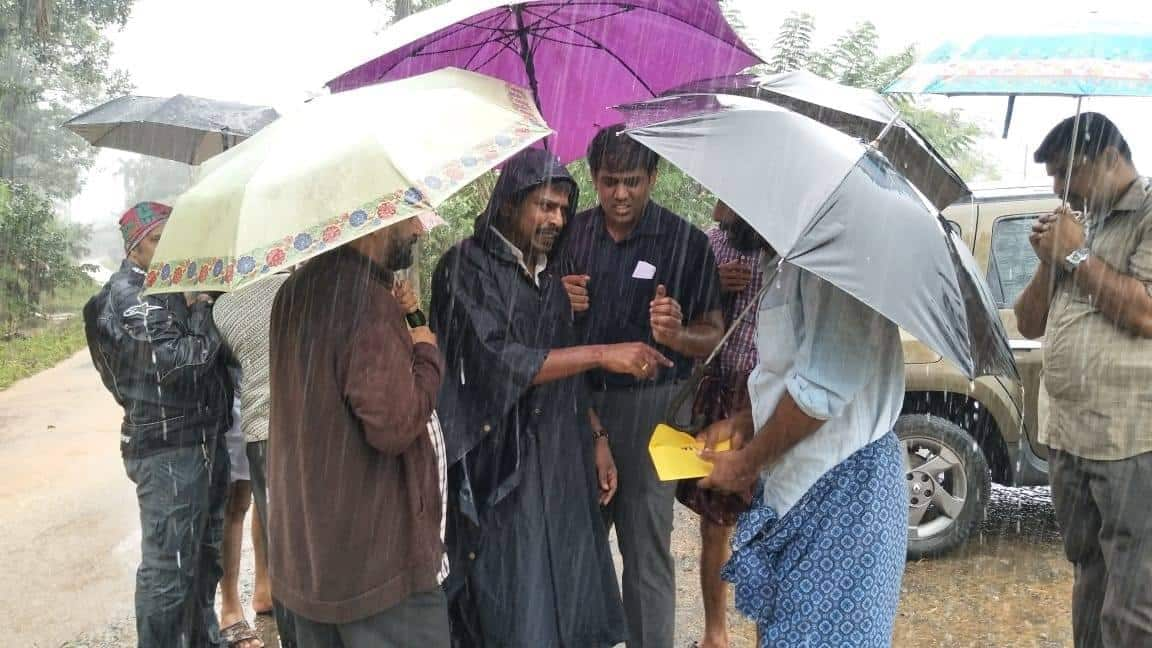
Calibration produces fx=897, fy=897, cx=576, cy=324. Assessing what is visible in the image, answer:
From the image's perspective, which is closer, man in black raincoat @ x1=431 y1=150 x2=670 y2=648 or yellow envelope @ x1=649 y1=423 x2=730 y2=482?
yellow envelope @ x1=649 y1=423 x2=730 y2=482

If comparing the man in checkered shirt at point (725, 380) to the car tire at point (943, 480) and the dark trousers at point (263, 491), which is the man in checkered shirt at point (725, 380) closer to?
the car tire at point (943, 480)

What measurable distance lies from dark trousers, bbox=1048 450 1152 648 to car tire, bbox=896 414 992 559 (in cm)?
156

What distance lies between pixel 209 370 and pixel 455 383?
4.05 feet

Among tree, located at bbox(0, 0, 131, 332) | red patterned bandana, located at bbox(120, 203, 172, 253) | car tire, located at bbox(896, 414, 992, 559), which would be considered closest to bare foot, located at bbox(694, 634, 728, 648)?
car tire, located at bbox(896, 414, 992, 559)

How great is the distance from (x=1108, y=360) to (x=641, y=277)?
1672 mm

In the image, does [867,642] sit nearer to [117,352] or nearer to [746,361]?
[746,361]

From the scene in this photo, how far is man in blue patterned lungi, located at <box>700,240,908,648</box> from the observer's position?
2.39 metres

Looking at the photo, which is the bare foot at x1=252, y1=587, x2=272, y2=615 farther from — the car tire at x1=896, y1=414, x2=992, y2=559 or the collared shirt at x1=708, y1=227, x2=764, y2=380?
the car tire at x1=896, y1=414, x2=992, y2=559

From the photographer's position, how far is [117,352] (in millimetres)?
3432

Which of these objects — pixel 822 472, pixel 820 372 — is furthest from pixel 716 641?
pixel 820 372

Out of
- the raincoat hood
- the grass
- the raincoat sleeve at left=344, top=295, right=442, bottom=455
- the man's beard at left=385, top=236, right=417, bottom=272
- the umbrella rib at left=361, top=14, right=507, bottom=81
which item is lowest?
the grass

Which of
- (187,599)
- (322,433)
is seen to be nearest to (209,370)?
(187,599)

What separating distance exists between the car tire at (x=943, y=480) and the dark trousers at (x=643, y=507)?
2.02 metres

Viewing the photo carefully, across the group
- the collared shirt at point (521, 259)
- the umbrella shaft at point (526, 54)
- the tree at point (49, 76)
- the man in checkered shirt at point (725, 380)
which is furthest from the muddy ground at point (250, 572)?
the tree at point (49, 76)
